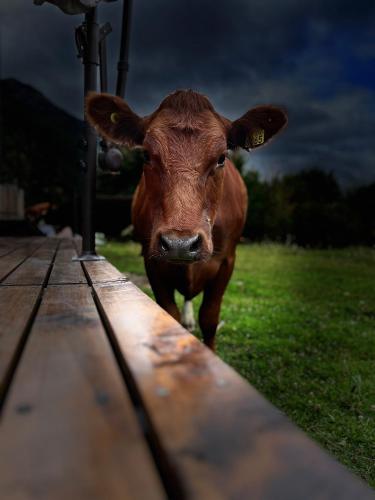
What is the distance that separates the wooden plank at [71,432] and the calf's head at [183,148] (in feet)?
3.99

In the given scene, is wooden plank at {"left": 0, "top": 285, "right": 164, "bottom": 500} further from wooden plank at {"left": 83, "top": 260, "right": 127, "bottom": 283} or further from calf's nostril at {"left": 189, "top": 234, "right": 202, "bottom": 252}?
calf's nostril at {"left": 189, "top": 234, "right": 202, "bottom": 252}

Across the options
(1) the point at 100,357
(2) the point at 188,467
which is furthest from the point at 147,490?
(1) the point at 100,357

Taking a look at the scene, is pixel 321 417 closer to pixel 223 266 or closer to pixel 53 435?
pixel 223 266

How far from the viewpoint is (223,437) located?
588 millimetres

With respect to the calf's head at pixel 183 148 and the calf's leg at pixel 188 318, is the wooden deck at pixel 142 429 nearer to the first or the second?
the calf's head at pixel 183 148

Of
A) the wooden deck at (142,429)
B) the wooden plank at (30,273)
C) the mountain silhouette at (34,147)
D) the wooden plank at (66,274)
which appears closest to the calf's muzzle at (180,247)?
the wooden plank at (66,274)

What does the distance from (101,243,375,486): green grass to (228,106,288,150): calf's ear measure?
1.64 meters

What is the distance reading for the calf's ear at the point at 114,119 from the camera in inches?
120

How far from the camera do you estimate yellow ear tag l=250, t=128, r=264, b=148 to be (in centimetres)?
314

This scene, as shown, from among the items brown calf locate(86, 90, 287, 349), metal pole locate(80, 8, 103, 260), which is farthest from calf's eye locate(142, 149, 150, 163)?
metal pole locate(80, 8, 103, 260)

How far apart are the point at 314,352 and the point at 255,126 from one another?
2047mm

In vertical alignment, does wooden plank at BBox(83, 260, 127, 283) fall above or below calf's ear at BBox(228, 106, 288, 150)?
below

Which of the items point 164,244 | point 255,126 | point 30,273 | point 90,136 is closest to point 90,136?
point 90,136

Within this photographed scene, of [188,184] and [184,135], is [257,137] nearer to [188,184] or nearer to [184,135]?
[184,135]
